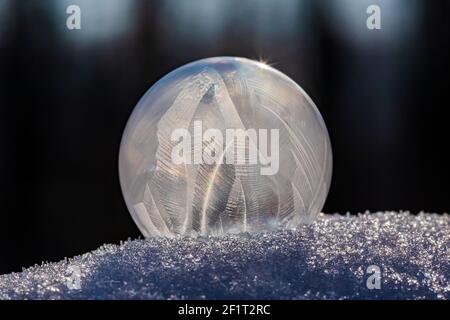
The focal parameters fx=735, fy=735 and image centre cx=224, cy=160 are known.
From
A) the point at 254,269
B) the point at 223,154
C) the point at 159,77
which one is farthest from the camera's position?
the point at 159,77

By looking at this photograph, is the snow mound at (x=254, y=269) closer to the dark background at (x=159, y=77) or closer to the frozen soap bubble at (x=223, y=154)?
the frozen soap bubble at (x=223, y=154)

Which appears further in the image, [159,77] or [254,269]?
[159,77]

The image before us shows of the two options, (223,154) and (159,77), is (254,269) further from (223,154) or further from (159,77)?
(159,77)

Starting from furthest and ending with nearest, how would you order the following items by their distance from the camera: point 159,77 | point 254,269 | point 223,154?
point 159,77, point 223,154, point 254,269

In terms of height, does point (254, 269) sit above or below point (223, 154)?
below

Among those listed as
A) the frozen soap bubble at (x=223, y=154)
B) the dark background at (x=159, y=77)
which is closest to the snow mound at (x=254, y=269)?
the frozen soap bubble at (x=223, y=154)

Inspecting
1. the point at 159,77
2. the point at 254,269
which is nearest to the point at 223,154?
the point at 254,269

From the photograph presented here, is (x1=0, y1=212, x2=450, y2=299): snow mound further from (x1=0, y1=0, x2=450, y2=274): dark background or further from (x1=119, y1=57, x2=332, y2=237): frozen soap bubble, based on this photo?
(x1=0, y1=0, x2=450, y2=274): dark background
